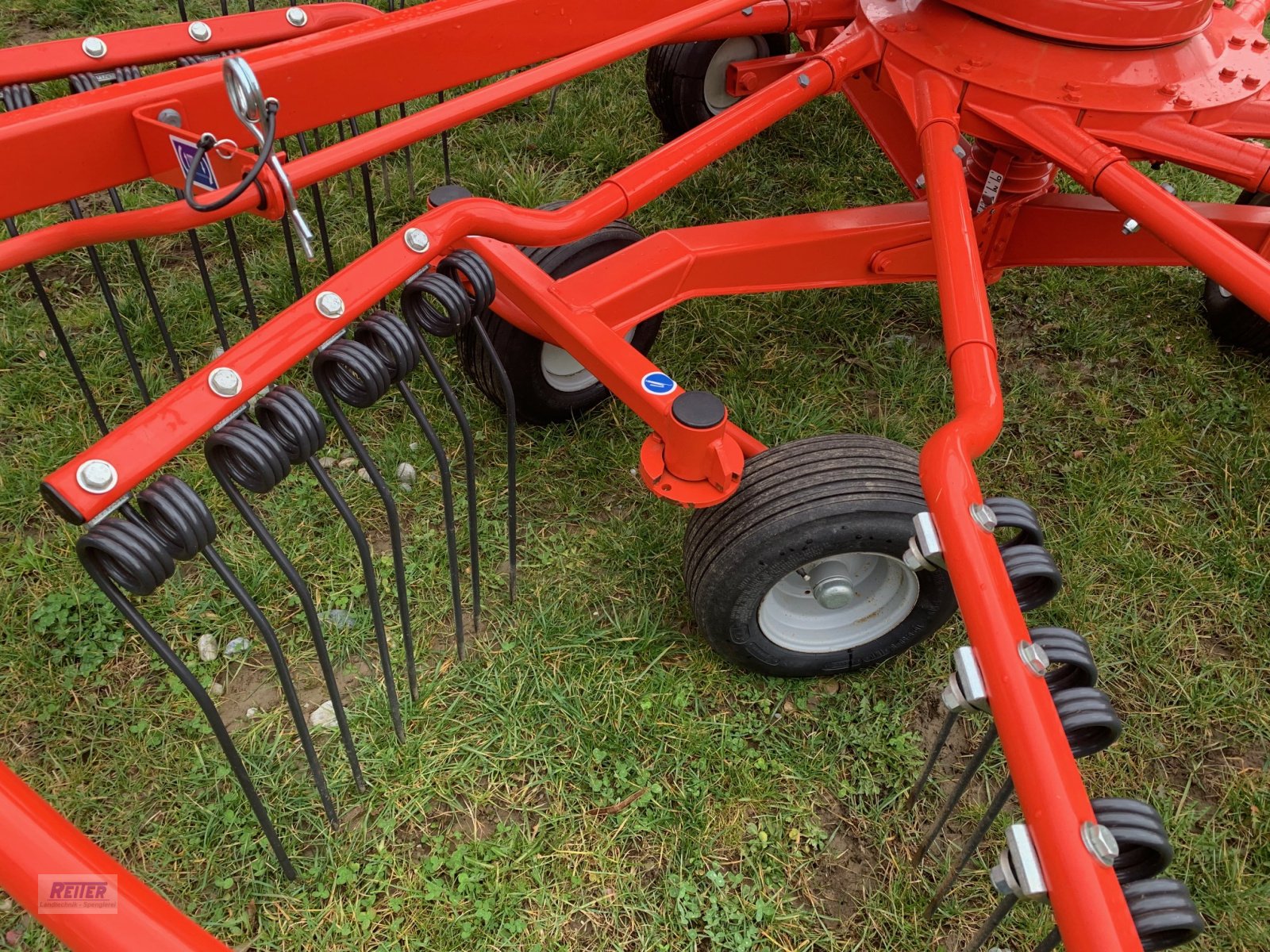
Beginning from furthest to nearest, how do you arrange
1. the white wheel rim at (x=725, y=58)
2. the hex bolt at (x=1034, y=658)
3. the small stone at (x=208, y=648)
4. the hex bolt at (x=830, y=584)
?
1. the white wheel rim at (x=725, y=58)
2. the small stone at (x=208, y=648)
3. the hex bolt at (x=830, y=584)
4. the hex bolt at (x=1034, y=658)

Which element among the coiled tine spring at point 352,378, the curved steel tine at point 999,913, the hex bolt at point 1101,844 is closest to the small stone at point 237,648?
the coiled tine spring at point 352,378

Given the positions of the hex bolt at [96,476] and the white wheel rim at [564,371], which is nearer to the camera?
the hex bolt at [96,476]

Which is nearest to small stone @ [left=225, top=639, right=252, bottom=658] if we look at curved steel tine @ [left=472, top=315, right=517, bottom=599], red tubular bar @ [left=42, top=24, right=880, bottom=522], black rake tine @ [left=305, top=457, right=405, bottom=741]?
black rake tine @ [left=305, top=457, right=405, bottom=741]

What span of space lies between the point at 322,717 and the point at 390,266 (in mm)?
1028

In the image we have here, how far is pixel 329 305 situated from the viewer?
1537 millimetres

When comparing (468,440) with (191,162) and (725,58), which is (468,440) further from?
(725,58)

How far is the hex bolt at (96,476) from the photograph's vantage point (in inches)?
49.0

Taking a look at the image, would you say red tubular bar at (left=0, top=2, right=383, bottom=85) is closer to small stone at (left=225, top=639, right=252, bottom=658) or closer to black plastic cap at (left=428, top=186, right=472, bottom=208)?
black plastic cap at (left=428, top=186, right=472, bottom=208)

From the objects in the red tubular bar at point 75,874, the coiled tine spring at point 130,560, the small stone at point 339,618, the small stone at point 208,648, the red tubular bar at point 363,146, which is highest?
the red tubular bar at point 363,146

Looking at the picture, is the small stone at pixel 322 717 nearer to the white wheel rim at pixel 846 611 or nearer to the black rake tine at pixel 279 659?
the black rake tine at pixel 279 659

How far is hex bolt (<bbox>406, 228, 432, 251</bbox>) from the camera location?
1675 millimetres

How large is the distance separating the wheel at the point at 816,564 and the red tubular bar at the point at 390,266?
302 mm

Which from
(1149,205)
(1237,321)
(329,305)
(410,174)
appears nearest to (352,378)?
(329,305)

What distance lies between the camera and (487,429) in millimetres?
2631
